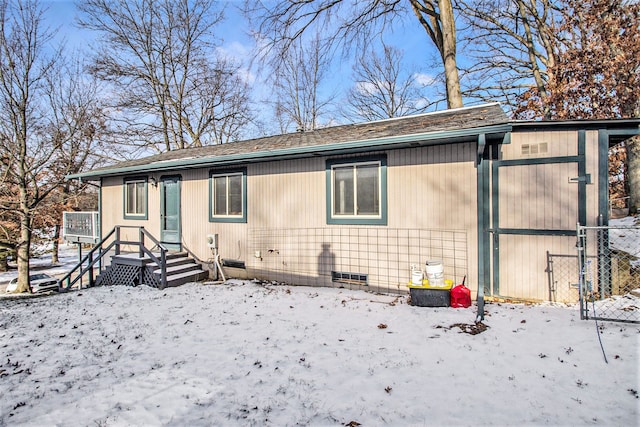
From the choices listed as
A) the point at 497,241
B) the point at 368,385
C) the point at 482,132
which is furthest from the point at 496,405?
the point at 482,132

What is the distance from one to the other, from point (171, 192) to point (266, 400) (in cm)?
779

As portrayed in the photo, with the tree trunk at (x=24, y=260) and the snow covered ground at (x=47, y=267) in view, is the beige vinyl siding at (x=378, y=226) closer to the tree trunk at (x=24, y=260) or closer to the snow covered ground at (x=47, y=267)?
the tree trunk at (x=24, y=260)

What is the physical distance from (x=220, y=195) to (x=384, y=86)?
2044cm

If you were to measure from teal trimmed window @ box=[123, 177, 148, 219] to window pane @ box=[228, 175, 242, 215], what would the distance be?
3285 mm

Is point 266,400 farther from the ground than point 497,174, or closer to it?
closer to it

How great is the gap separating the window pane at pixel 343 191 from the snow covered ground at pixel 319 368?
213cm

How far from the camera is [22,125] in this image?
1303 centimetres

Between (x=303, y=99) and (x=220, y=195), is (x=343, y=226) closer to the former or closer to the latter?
(x=220, y=195)

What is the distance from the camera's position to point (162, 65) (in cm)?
2033

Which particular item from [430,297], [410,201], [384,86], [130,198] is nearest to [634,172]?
[410,201]

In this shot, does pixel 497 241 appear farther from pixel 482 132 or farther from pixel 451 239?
pixel 482 132

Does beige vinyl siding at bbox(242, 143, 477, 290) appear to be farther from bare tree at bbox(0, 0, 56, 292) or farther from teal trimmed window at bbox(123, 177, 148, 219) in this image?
bare tree at bbox(0, 0, 56, 292)

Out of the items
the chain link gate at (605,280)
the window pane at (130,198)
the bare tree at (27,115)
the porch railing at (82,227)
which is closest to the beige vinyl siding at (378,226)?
the chain link gate at (605,280)

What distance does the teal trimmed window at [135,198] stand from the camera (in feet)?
32.4
